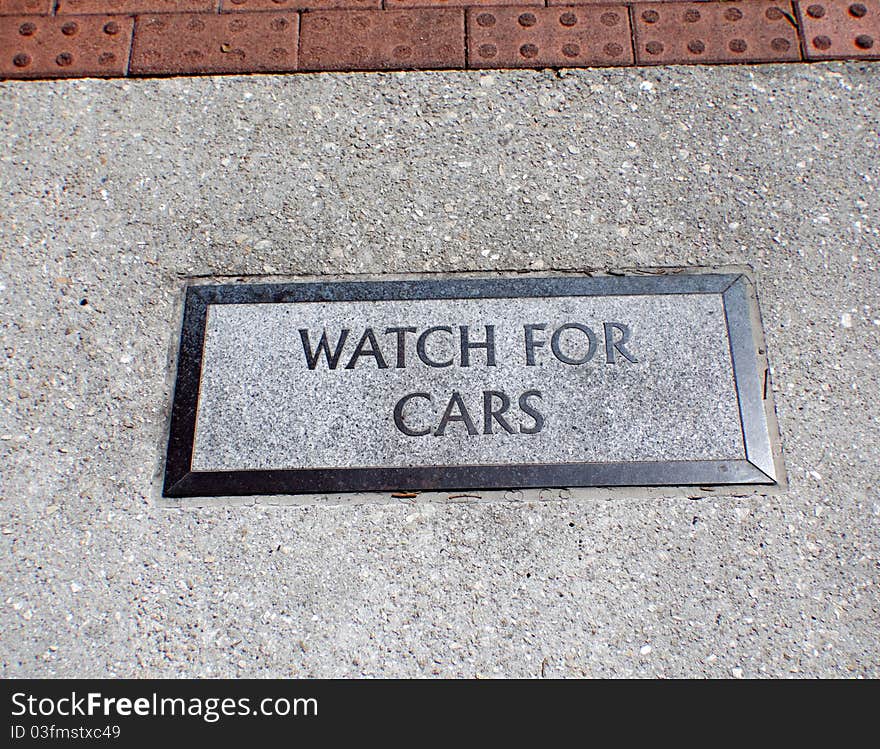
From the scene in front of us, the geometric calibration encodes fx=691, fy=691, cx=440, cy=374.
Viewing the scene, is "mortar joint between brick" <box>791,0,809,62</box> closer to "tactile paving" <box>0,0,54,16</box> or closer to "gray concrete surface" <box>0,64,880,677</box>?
"gray concrete surface" <box>0,64,880,677</box>

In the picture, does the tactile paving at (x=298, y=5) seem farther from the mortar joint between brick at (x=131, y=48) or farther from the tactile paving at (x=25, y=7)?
the tactile paving at (x=25, y=7)

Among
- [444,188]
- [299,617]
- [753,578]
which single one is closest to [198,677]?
[299,617]

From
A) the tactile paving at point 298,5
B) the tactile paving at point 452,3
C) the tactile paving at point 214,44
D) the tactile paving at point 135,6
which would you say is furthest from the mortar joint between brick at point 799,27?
the tactile paving at point 135,6

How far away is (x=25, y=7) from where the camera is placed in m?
2.28

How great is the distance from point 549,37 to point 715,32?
1.68 feet

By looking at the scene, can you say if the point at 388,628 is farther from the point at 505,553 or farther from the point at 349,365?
the point at 349,365

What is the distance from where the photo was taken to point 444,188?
200cm

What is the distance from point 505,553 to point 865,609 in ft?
2.68

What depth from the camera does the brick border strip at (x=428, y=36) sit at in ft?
7.00

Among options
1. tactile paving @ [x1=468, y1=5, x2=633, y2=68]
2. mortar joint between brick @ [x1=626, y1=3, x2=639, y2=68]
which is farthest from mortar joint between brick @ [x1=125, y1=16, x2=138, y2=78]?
mortar joint between brick @ [x1=626, y1=3, x2=639, y2=68]

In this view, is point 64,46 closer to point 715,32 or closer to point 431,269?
point 431,269

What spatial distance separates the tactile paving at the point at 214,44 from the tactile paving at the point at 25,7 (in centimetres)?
33

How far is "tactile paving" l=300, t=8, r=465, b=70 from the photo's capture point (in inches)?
84.5

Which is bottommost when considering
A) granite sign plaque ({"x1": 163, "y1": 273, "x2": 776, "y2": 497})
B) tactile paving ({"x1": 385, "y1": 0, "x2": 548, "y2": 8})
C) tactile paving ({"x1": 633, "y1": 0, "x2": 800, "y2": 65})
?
granite sign plaque ({"x1": 163, "y1": 273, "x2": 776, "y2": 497})
